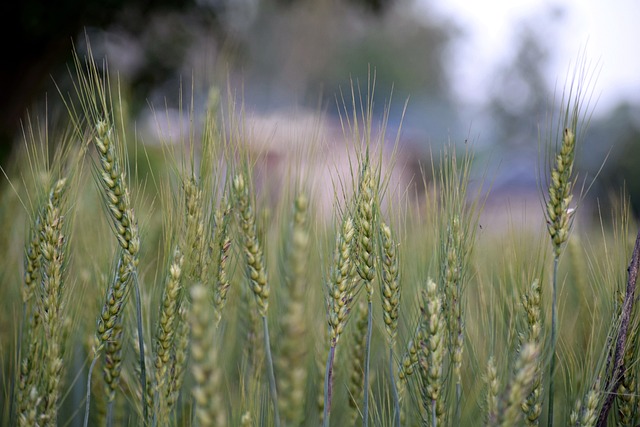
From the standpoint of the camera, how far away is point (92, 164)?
1.19 m

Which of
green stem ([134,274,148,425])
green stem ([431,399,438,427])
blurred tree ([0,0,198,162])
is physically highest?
blurred tree ([0,0,198,162])

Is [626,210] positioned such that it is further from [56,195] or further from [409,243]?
[56,195]

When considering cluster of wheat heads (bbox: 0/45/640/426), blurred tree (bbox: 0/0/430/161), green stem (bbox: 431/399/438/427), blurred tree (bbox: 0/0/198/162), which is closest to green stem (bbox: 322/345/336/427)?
cluster of wheat heads (bbox: 0/45/640/426)

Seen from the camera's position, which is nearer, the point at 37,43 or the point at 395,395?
the point at 395,395

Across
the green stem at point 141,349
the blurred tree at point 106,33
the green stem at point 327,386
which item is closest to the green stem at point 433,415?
the green stem at point 327,386

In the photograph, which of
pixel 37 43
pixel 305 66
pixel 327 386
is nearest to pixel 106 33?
pixel 37 43

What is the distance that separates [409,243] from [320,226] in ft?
1.08

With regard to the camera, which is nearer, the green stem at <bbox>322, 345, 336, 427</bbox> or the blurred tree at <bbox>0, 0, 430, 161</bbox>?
the green stem at <bbox>322, 345, 336, 427</bbox>

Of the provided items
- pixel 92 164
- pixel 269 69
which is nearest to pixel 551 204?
pixel 92 164

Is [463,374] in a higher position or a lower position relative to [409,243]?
lower

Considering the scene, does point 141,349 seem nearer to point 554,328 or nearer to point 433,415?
point 433,415

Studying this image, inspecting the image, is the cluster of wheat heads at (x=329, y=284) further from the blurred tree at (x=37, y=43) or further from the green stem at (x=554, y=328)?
the blurred tree at (x=37, y=43)

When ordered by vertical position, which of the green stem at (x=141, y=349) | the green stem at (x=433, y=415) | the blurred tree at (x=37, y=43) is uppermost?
the blurred tree at (x=37, y=43)

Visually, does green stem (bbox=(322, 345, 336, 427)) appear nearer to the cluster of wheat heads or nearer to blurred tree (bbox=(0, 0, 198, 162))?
the cluster of wheat heads
